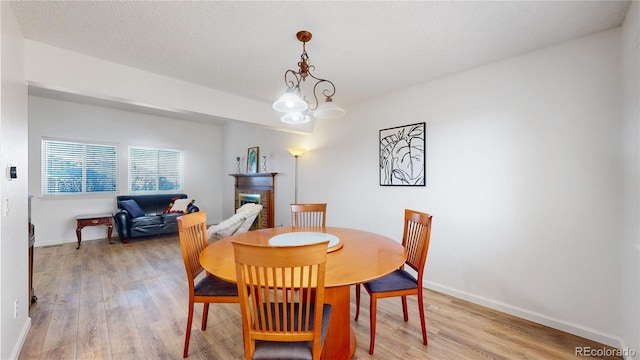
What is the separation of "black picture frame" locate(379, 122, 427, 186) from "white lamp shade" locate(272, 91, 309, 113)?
160 cm

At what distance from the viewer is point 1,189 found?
1.48 m

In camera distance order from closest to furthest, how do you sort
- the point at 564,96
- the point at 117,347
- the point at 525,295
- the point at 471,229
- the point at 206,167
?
the point at 117,347, the point at 564,96, the point at 525,295, the point at 471,229, the point at 206,167

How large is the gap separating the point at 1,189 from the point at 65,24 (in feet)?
4.21

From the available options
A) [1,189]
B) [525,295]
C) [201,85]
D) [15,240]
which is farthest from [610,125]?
[15,240]

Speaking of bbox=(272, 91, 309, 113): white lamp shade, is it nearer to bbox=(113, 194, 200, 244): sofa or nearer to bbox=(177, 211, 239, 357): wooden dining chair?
bbox=(177, 211, 239, 357): wooden dining chair

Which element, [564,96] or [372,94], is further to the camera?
[372,94]

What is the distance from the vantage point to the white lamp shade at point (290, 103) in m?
1.82

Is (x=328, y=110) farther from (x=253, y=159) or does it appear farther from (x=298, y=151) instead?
(x=253, y=159)

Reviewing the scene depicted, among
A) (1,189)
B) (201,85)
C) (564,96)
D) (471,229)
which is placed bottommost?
(471,229)

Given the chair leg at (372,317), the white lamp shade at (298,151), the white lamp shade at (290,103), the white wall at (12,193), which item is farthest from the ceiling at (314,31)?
the chair leg at (372,317)

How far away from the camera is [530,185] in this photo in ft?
7.43

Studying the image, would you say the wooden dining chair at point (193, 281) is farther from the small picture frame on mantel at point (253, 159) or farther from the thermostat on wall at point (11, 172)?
the small picture frame on mantel at point (253, 159)

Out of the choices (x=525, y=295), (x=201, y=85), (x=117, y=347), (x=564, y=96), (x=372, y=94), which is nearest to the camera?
(x=117, y=347)

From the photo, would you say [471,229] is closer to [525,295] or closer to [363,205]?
[525,295]
